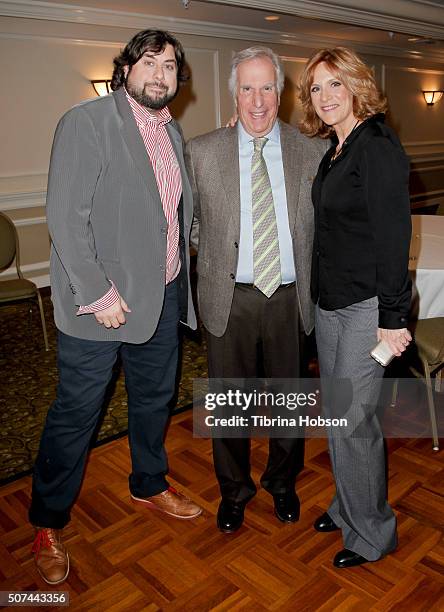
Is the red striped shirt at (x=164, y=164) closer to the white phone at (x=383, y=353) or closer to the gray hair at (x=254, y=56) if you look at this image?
the gray hair at (x=254, y=56)

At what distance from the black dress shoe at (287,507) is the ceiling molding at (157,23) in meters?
4.30

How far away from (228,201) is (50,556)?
4.48ft

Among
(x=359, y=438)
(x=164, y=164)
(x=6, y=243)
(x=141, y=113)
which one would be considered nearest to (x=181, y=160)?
(x=164, y=164)

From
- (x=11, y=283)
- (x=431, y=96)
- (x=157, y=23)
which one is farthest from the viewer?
(x=431, y=96)

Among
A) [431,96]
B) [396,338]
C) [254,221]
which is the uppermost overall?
[431,96]

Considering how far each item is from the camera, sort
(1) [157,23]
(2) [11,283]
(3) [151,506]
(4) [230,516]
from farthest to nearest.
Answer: (1) [157,23], (2) [11,283], (3) [151,506], (4) [230,516]

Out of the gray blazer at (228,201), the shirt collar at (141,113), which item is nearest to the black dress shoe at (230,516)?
the gray blazer at (228,201)

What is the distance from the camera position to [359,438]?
6.15ft

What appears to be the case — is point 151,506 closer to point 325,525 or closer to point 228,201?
point 325,525

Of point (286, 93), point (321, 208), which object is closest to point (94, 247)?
point (321, 208)

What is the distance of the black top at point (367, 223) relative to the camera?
1.63 m

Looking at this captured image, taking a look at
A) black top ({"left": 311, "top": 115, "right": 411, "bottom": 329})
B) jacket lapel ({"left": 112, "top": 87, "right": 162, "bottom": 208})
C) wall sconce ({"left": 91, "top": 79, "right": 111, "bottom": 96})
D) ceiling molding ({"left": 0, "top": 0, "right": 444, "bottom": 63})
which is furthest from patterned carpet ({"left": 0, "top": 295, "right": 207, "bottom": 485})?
ceiling molding ({"left": 0, "top": 0, "right": 444, "bottom": 63})

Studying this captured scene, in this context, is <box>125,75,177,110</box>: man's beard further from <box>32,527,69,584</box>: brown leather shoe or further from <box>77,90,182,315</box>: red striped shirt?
<box>32,527,69,584</box>: brown leather shoe

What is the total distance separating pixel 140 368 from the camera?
7.08 feet
